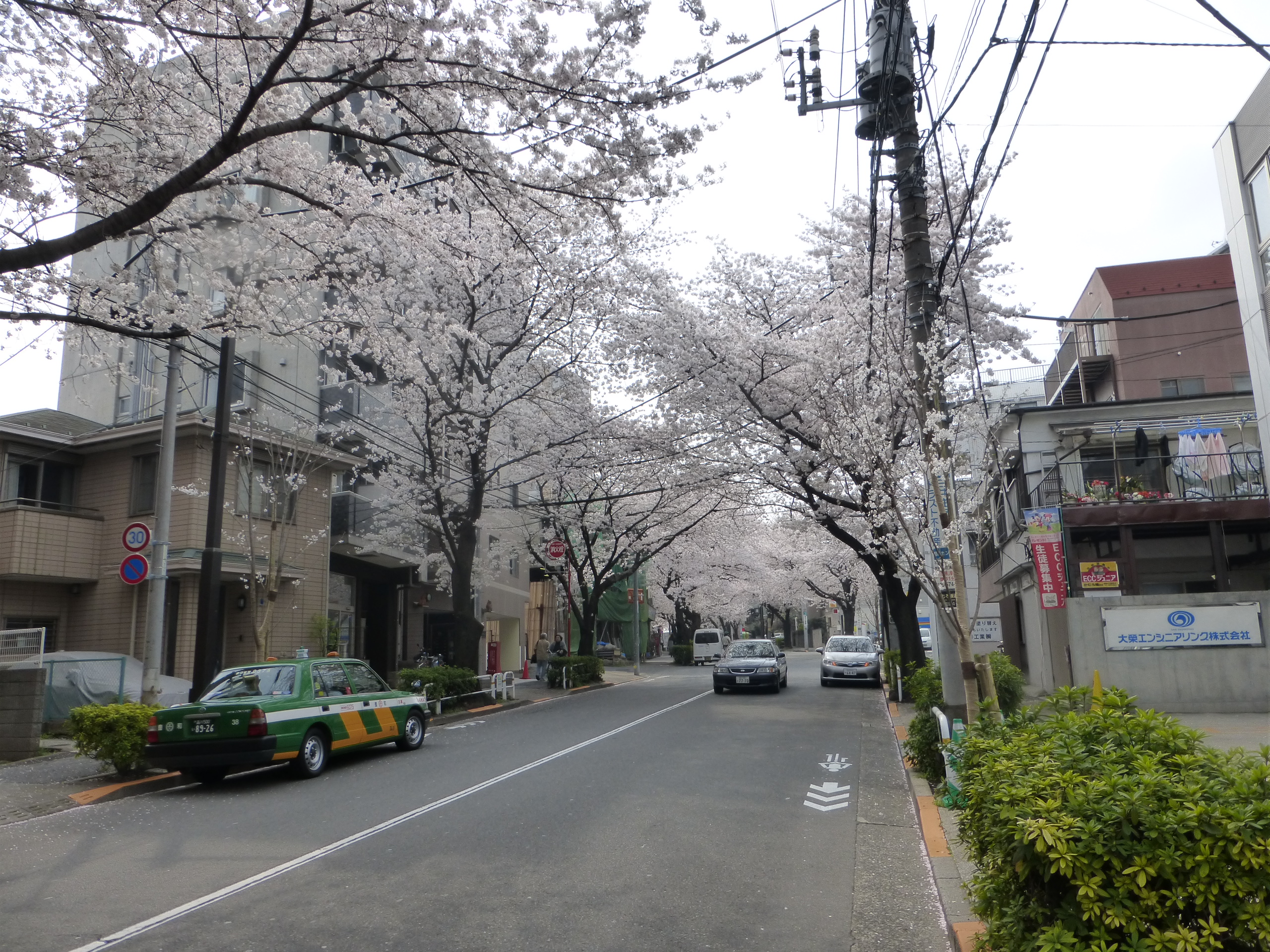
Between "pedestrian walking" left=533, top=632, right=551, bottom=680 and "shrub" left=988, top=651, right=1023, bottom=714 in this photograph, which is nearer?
"shrub" left=988, top=651, right=1023, bottom=714

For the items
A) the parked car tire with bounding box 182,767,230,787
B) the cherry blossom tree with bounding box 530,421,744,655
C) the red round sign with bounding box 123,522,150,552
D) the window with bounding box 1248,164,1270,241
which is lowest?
the parked car tire with bounding box 182,767,230,787

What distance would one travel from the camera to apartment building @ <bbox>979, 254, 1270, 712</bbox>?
57.6 feet

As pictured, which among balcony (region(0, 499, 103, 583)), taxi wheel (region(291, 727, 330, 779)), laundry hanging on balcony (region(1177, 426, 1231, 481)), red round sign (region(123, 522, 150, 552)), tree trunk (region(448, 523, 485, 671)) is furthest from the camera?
tree trunk (region(448, 523, 485, 671))

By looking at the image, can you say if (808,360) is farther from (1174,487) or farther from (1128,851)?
(1128,851)

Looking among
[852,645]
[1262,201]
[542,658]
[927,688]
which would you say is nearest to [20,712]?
[927,688]

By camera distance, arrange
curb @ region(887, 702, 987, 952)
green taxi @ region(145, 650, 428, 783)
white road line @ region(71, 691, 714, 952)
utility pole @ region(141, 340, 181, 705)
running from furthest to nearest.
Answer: utility pole @ region(141, 340, 181, 705)
green taxi @ region(145, 650, 428, 783)
white road line @ region(71, 691, 714, 952)
curb @ region(887, 702, 987, 952)

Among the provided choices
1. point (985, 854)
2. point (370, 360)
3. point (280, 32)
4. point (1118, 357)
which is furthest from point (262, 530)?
point (1118, 357)

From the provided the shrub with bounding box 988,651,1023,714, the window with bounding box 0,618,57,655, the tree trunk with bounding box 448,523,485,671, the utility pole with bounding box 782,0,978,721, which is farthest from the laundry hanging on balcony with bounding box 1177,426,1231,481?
the window with bounding box 0,618,57,655

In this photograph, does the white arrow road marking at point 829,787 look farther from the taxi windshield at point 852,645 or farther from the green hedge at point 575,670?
the green hedge at point 575,670

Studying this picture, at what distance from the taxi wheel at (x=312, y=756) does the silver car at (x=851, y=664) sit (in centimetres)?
1883

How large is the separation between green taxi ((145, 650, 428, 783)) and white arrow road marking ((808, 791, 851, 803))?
631 centimetres

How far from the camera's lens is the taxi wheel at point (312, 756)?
11.9 m

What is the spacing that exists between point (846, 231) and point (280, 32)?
56.5 feet

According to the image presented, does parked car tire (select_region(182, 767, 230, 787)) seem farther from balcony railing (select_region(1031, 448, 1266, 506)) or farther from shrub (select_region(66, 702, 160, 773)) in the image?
balcony railing (select_region(1031, 448, 1266, 506))
